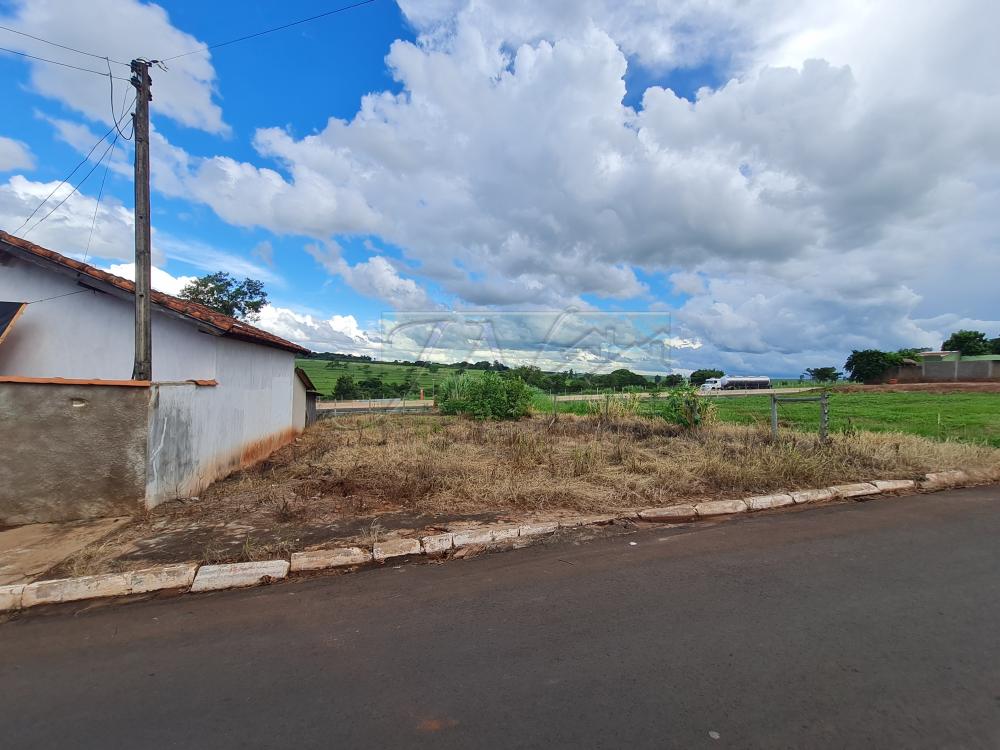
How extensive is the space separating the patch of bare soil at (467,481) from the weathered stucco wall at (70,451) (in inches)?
Result: 21.5

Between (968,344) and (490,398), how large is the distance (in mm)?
63538

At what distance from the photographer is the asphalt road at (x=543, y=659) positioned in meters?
2.15

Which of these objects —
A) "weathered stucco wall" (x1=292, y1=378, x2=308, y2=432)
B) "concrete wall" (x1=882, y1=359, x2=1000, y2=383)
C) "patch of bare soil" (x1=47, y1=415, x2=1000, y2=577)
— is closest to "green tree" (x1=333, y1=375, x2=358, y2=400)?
"weathered stucco wall" (x1=292, y1=378, x2=308, y2=432)

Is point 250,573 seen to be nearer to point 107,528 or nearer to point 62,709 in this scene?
point 62,709

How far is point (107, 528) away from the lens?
4832mm

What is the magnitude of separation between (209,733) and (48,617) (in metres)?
2.12

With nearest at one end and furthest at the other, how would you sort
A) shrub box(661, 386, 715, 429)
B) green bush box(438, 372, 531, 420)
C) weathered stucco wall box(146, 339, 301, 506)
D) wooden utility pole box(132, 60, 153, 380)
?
weathered stucco wall box(146, 339, 301, 506) → wooden utility pole box(132, 60, 153, 380) → shrub box(661, 386, 715, 429) → green bush box(438, 372, 531, 420)

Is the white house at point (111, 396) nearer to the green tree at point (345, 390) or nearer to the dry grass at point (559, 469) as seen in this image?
the dry grass at point (559, 469)

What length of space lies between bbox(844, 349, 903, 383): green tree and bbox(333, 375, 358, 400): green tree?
50.2 metres

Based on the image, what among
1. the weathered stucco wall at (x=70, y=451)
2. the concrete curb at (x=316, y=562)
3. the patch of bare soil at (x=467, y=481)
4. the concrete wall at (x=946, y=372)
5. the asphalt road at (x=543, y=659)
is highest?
the concrete wall at (x=946, y=372)

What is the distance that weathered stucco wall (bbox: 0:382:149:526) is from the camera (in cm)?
494

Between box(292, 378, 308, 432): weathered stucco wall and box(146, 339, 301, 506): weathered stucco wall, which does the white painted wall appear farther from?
box(292, 378, 308, 432): weathered stucco wall

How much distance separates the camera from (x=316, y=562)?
159 inches

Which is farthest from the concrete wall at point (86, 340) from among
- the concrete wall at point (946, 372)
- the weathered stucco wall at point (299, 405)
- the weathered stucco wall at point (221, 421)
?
the concrete wall at point (946, 372)
